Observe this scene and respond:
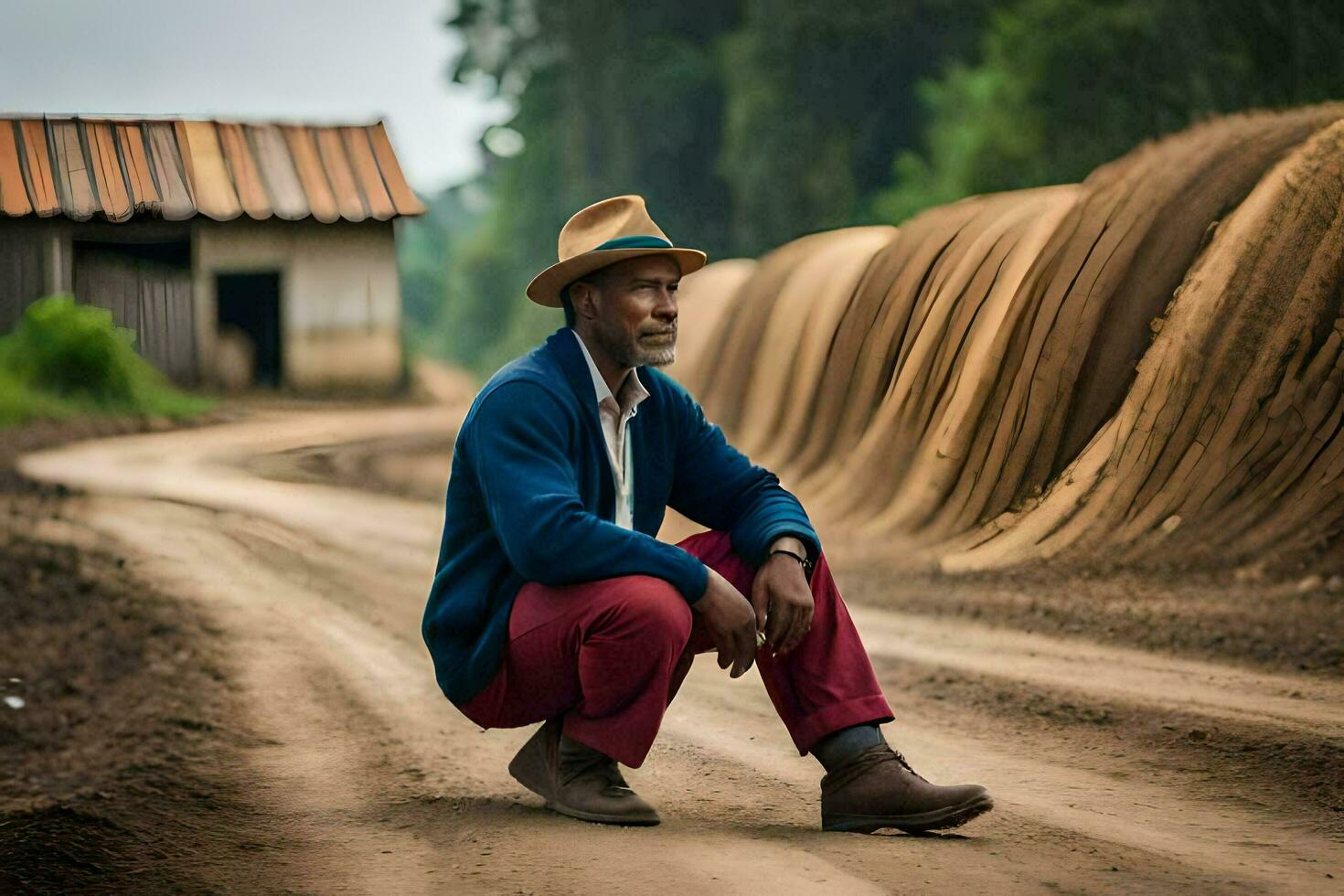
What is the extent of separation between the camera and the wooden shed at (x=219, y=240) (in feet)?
14.0

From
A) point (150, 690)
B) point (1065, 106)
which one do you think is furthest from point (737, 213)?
point (150, 690)

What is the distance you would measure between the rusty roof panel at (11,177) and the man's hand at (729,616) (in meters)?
2.69

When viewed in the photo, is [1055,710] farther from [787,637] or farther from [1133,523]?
[787,637]

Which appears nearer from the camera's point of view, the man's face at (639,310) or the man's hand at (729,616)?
the man's hand at (729,616)

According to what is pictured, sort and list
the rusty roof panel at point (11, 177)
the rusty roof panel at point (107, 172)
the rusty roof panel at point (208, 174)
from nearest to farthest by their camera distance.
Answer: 1. the rusty roof panel at point (11, 177)
2. the rusty roof panel at point (107, 172)
3. the rusty roof panel at point (208, 174)

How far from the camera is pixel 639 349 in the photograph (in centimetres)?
264

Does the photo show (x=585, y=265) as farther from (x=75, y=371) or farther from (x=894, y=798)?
(x=75, y=371)

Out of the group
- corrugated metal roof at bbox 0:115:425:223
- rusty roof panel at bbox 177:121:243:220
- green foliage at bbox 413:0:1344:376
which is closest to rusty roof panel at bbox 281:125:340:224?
corrugated metal roof at bbox 0:115:425:223

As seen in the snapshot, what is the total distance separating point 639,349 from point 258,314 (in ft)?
7.44

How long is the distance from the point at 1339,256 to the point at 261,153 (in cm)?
335

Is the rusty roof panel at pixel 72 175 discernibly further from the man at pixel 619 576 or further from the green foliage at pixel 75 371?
the man at pixel 619 576

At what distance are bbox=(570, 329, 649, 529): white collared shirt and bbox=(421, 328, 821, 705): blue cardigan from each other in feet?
0.04

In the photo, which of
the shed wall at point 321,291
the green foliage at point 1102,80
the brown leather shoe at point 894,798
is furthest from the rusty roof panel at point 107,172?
the green foliage at point 1102,80

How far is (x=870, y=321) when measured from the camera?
5.88 m
